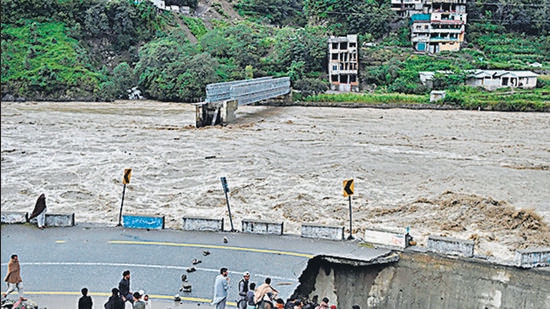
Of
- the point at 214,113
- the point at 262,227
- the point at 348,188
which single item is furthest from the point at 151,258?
the point at 214,113

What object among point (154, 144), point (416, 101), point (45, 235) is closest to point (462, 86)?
point (416, 101)

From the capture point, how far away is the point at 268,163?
114 feet

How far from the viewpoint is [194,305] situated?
499 inches

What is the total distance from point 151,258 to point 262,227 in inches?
144

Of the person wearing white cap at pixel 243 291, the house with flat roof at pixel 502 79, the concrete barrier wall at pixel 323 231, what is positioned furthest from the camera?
the house with flat roof at pixel 502 79

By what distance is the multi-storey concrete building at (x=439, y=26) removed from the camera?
280ft

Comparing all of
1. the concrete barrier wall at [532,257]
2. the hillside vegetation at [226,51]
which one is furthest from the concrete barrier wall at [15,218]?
the hillside vegetation at [226,51]

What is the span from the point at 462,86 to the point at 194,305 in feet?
215

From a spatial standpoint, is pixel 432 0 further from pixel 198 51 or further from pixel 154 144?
pixel 154 144

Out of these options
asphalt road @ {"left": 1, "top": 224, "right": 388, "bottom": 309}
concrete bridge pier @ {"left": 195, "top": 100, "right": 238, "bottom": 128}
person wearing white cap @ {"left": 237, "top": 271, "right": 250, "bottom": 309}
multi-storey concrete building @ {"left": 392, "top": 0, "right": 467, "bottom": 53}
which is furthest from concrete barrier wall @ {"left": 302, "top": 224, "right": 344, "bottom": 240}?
multi-storey concrete building @ {"left": 392, "top": 0, "right": 467, "bottom": 53}

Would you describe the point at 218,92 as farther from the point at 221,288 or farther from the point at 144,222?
the point at 221,288

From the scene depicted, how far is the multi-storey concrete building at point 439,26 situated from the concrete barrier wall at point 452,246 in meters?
75.1

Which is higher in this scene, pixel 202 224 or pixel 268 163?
pixel 202 224

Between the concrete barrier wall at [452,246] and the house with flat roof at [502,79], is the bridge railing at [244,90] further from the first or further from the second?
the concrete barrier wall at [452,246]
